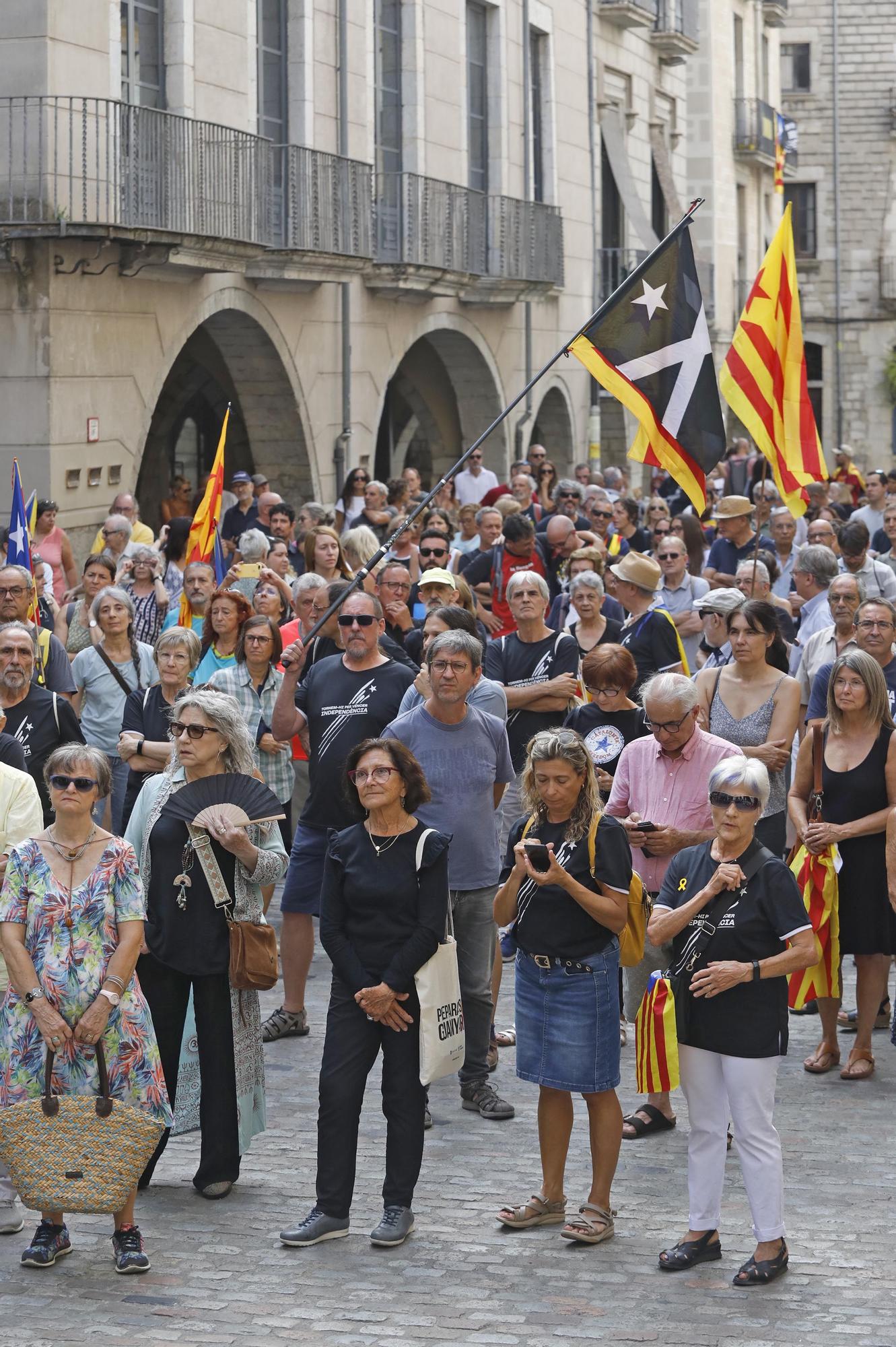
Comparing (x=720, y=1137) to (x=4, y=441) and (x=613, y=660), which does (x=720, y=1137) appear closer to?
(x=613, y=660)

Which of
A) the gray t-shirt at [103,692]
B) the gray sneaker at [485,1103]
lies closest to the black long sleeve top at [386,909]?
the gray sneaker at [485,1103]

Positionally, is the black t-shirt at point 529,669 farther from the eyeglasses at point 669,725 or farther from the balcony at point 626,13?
the balcony at point 626,13

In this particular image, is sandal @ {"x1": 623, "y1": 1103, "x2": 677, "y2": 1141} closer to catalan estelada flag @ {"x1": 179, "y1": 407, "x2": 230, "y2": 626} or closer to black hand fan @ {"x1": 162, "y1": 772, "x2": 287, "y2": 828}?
black hand fan @ {"x1": 162, "y1": 772, "x2": 287, "y2": 828}

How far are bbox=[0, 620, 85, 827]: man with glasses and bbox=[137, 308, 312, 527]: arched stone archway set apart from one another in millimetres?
12690

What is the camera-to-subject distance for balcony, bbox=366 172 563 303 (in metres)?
22.7

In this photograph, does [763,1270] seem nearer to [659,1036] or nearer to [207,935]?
[659,1036]

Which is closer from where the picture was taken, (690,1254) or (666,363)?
(690,1254)

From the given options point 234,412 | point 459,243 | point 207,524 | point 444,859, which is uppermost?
point 459,243

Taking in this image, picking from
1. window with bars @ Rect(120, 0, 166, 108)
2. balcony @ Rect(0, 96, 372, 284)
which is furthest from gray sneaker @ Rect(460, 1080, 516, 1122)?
window with bars @ Rect(120, 0, 166, 108)

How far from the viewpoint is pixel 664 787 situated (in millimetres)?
7266

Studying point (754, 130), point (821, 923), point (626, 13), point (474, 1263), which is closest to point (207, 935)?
point (474, 1263)

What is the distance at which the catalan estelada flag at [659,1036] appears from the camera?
20.2ft

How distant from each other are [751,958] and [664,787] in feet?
4.13

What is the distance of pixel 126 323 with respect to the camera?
17.6 m
